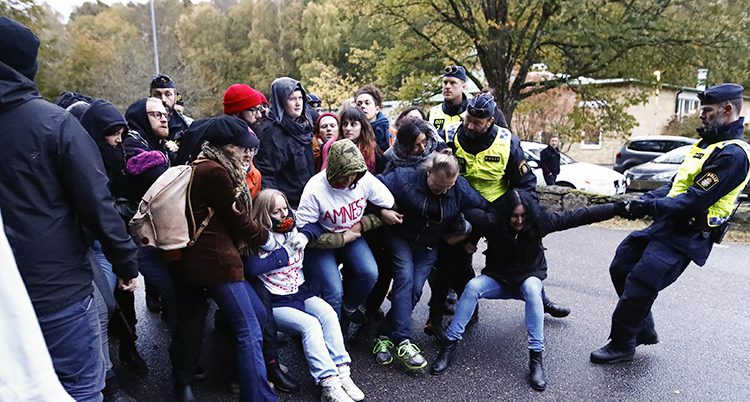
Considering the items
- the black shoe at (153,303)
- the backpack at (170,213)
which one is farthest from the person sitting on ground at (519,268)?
the black shoe at (153,303)

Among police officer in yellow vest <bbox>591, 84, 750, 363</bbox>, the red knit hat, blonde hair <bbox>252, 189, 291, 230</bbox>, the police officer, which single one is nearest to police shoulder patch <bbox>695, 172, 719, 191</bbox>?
police officer in yellow vest <bbox>591, 84, 750, 363</bbox>

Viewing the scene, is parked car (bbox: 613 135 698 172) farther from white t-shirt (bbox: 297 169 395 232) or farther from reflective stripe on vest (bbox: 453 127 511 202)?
white t-shirt (bbox: 297 169 395 232)

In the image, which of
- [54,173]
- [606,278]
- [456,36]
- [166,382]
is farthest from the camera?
[456,36]

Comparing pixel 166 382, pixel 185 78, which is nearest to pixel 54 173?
pixel 166 382

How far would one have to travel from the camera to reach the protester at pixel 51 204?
183 cm

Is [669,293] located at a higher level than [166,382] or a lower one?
lower

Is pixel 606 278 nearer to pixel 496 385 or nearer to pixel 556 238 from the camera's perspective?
pixel 556 238

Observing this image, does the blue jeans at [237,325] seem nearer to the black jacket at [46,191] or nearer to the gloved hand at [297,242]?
the gloved hand at [297,242]

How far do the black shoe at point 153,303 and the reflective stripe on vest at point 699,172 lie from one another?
175 inches

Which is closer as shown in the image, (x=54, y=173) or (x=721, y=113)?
(x=54, y=173)

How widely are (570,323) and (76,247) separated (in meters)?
3.92

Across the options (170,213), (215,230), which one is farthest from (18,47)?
(215,230)

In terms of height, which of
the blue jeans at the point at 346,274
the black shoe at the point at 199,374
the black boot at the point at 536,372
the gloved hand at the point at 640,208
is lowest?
the black boot at the point at 536,372

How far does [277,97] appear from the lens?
12.2 ft
